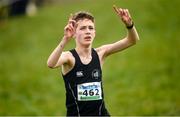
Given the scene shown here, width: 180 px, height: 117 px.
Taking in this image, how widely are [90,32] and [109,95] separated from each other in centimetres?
1039

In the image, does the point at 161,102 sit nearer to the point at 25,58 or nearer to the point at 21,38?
the point at 25,58

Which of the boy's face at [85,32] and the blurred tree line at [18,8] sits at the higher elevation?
the blurred tree line at [18,8]

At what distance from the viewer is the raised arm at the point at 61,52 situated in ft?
21.7

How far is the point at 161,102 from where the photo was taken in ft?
51.6

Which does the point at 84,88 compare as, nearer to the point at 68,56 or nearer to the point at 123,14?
the point at 68,56

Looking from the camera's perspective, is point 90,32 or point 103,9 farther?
point 103,9

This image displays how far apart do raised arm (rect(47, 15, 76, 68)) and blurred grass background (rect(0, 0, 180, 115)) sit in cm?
785

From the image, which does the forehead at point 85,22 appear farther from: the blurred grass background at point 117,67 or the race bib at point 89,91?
the blurred grass background at point 117,67

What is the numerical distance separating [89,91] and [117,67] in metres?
12.7

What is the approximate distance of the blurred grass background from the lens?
16.5 meters

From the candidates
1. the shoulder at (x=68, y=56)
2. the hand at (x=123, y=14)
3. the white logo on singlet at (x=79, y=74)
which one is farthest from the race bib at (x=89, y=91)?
the hand at (x=123, y=14)

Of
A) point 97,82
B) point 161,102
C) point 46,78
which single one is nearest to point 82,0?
point 46,78

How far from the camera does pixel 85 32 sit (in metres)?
7.00

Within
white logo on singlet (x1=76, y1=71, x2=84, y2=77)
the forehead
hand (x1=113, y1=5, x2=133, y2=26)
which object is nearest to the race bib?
white logo on singlet (x1=76, y1=71, x2=84, y2=77)
